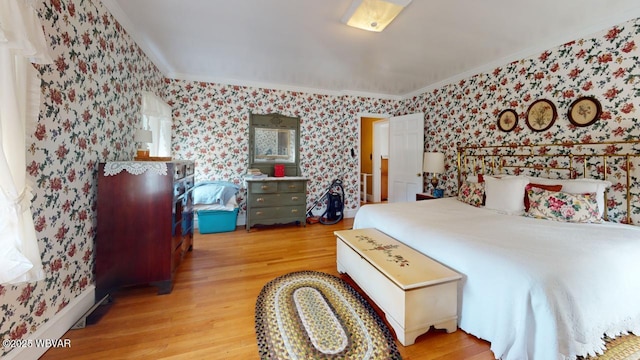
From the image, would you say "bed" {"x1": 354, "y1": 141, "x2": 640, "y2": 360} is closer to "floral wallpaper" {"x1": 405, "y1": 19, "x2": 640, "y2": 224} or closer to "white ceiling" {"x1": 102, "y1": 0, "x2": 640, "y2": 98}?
"floral wallpaper" {"x1": 405, "y1": 19, "x2": 640, "y2": 224}

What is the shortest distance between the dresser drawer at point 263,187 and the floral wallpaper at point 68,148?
1853mm

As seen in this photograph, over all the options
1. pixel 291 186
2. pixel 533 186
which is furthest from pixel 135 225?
A: pixel 533 186

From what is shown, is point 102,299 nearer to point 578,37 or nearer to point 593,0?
point 593,0

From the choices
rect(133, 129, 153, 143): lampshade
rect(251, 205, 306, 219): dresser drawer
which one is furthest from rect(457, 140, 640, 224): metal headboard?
rect(133, 129, 153, 143): lampshade

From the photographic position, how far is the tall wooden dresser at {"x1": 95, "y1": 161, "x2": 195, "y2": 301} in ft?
6.13

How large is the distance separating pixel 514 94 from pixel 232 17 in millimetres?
3431

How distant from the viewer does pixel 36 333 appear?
1.33m

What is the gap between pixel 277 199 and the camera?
3996 mm

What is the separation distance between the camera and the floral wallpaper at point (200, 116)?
1.43 meters

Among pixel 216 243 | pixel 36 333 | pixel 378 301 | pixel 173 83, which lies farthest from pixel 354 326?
pixel 173 83

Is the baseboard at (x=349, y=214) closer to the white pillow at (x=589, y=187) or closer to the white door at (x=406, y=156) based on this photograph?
the white door at (x=406, y=156)

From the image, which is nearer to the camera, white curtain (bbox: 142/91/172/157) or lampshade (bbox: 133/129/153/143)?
lampshade (bbox: 133/129/153/143)

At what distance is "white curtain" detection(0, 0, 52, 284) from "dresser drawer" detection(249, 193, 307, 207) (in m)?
2.78

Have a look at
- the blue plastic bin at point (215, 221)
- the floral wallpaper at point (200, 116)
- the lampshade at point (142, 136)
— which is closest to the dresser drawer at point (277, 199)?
the blue plastic bin at point (215, 221)
